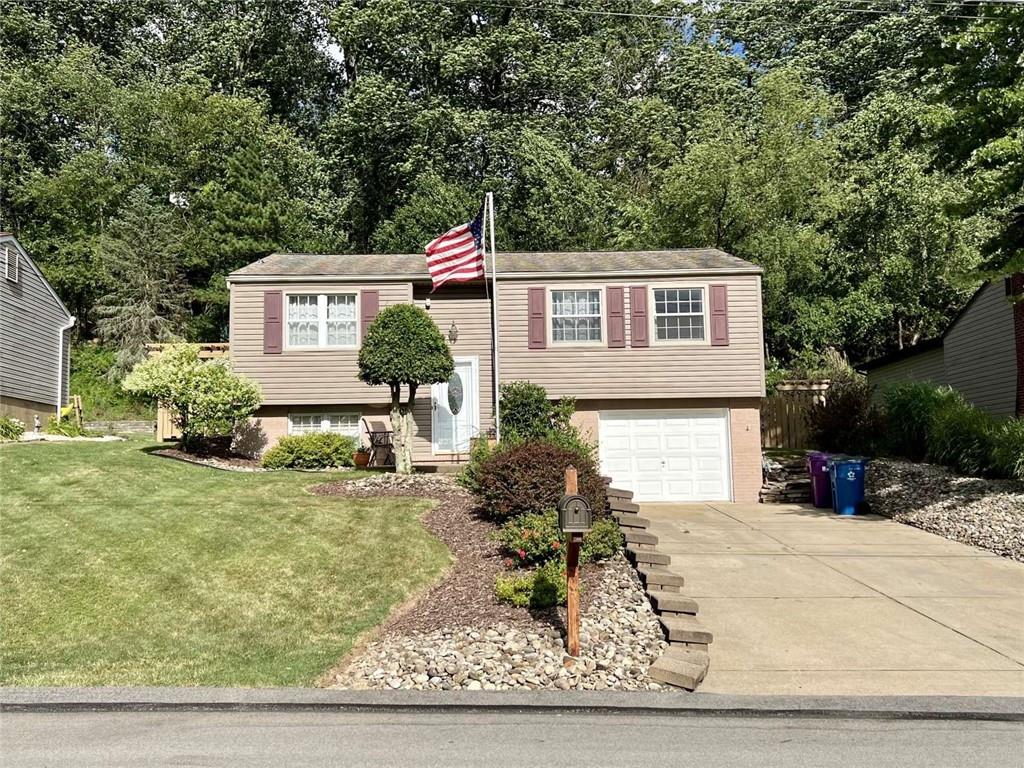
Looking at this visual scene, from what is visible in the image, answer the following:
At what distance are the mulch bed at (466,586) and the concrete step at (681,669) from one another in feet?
3.57

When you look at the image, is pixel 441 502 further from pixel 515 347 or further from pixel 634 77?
pixel 634 77

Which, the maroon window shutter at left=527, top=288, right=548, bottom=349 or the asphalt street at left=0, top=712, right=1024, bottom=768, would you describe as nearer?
the asphalt street at left=0, top=712, right=1024, bottom=768

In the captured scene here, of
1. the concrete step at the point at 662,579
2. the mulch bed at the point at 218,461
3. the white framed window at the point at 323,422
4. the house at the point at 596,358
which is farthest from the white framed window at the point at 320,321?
the concrete step at the point at 662,579

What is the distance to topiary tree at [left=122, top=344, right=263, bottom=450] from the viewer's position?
1454cm

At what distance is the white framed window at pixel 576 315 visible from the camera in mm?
16641

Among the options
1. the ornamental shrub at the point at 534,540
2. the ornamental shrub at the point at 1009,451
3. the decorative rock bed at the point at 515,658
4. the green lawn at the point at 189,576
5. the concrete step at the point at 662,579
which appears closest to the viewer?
the decorative rock bed at the point at 515,658

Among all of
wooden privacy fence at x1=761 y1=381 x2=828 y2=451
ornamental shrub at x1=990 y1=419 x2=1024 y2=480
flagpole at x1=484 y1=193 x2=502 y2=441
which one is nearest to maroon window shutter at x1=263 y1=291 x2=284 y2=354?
flagpole at x1=484 y1=193 x2=502 y2=441

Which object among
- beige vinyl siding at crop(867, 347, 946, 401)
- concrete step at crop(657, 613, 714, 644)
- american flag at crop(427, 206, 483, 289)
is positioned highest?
american flag at crop(427, 206, 483, 289)

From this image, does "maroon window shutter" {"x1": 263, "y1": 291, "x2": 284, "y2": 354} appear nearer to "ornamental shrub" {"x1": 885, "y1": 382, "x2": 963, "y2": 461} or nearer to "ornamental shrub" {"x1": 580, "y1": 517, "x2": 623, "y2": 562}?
"ornamental shrub" {"x1": 580, "y1": 517, "x2": 623, "y2": 562}

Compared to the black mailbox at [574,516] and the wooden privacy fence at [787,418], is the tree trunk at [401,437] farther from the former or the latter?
the wooden privacy fence at [787,418]

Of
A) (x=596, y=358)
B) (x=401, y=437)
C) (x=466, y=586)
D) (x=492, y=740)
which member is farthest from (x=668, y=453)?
(x=492, y=740)

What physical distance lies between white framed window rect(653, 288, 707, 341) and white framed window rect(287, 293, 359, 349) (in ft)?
21.3

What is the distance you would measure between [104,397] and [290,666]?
2441 cm

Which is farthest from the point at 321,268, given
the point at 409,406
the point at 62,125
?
the point at 62,125
